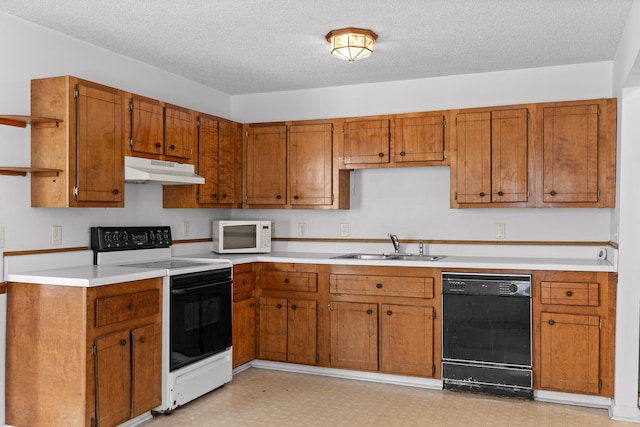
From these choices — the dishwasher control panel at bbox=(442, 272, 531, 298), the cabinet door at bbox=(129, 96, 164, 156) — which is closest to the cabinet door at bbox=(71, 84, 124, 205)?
the cabinet door at bbox=(129, 96, 164, 156)

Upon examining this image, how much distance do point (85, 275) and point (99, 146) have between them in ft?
2.71

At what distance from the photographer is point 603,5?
2969 millimetres

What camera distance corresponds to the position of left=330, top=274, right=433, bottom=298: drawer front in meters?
3.99

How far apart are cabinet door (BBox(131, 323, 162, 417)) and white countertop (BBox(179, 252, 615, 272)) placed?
1.00 metres

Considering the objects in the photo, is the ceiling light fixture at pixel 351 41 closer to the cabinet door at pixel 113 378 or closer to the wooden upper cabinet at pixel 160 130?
the wooden upper cabinet at pixel 160 130

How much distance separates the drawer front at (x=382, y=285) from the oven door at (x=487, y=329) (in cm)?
17

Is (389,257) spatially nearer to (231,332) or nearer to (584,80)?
(231,332)

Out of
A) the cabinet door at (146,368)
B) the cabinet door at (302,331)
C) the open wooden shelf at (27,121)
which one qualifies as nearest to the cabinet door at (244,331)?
the cabinet door at (302,331)

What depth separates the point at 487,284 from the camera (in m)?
3.82

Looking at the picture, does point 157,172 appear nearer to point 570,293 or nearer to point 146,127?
point 146,127

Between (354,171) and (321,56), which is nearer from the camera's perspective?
(321,56)

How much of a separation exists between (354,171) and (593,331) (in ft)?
7.41

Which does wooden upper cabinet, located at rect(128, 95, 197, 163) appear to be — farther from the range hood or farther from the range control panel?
the range control panel

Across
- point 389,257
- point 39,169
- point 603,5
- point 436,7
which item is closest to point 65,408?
point 39,169
